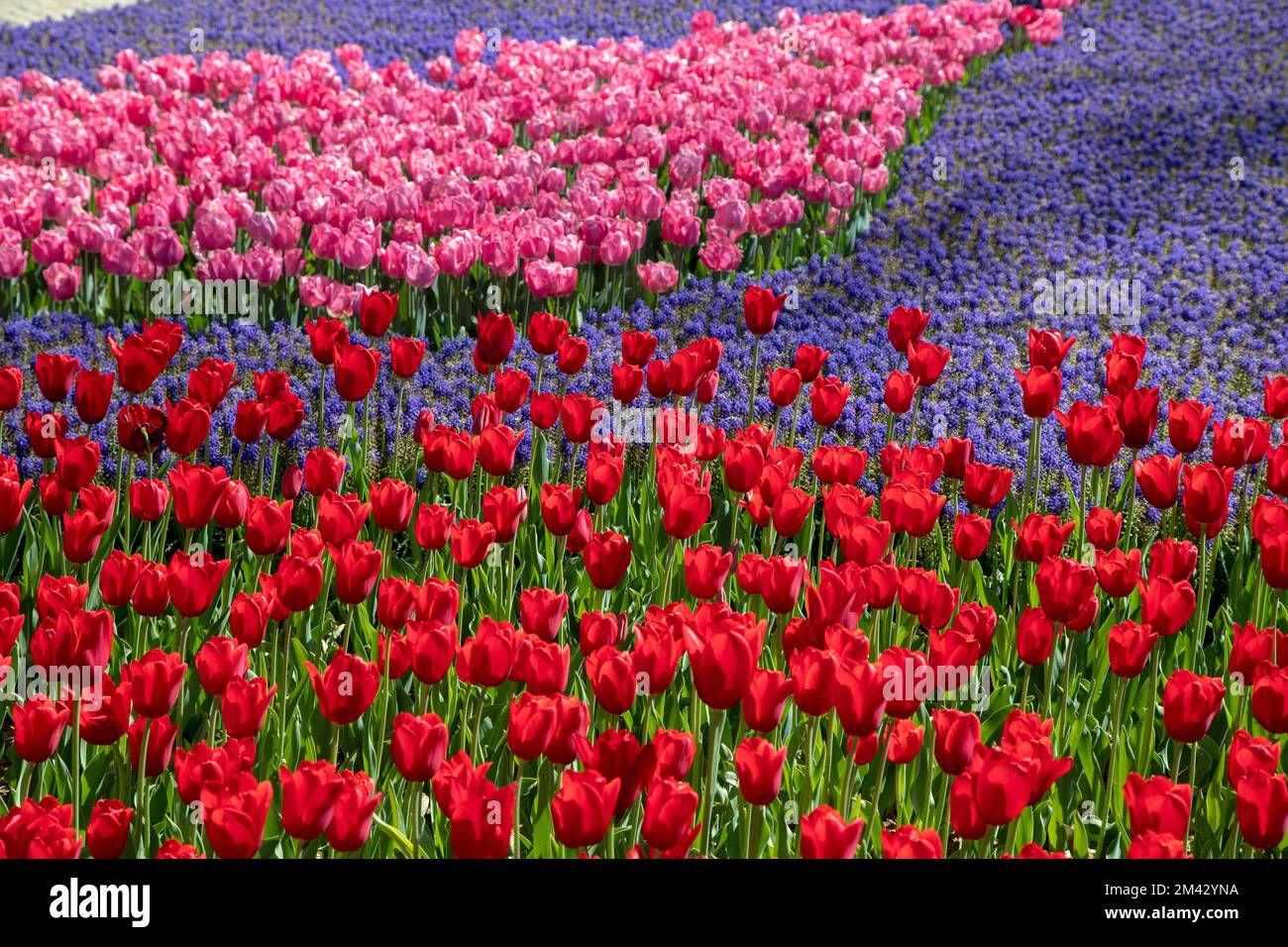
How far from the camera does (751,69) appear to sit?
10836 millimetres

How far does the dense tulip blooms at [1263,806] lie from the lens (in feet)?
7.57

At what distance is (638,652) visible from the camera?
8.77 feet

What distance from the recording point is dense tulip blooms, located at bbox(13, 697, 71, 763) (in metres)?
2.52

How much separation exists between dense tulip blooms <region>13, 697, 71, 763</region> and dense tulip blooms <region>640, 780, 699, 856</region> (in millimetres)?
1073

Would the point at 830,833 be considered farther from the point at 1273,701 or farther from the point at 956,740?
the point at 1273,701

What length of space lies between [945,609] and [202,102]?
25.3 feet

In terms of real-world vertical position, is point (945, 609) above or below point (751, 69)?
below

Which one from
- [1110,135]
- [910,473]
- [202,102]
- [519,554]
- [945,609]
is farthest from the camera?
[1110,135]

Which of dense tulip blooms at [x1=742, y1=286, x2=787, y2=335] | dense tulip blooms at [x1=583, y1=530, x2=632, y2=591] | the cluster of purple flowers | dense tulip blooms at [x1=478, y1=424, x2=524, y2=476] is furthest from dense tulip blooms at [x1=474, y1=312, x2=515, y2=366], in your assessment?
dense tulip blooms at [x1=583, y1=530, x2=632, y2=591]

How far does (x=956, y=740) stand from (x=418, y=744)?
923 mm

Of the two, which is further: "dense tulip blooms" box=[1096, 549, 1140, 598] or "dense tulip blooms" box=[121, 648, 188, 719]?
"dense tulip blooms" box=[1096, 549, 1140, 598]

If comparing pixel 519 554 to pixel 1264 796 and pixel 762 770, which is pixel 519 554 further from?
pixel 1264 796

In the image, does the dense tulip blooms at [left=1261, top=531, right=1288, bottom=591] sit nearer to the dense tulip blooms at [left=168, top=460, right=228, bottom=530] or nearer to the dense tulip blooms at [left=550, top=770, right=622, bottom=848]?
the dense tulip blooms at [left=550, top=770, right=622, bottom=848]

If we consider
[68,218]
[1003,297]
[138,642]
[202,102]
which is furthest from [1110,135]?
[138,642]
